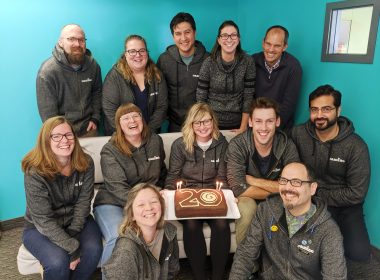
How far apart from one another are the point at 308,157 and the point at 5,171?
8.88ft

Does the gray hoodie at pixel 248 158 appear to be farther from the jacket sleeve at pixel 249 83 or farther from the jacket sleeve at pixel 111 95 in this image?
the jacket sleeve at pixel 111 95

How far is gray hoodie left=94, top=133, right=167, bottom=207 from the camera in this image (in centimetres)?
246

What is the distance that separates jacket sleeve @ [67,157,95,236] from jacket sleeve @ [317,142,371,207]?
1787 millimetres

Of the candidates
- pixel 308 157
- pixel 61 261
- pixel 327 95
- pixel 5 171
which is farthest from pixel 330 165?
pixel 5 171

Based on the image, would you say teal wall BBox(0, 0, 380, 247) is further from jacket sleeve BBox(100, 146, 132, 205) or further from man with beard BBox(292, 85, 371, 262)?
jacket sleeve BBox(100, 146, 132, 205)

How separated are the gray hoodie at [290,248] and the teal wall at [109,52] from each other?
1.05 metres

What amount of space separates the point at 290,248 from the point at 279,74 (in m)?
1.68

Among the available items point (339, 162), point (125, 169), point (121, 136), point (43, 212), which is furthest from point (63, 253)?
point (339, 162)

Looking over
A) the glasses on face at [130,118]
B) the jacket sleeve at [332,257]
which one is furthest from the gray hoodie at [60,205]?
the jacket sleeve at [332,257]

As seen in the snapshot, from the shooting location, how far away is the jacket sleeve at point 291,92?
3.01 metres

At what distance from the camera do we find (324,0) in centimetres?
288

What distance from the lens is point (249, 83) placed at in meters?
3.07

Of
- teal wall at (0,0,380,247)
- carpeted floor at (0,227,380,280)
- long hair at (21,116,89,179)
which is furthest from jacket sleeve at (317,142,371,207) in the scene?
long hair at (21,116,89,179)

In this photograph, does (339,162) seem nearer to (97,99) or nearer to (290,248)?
(290,248)
